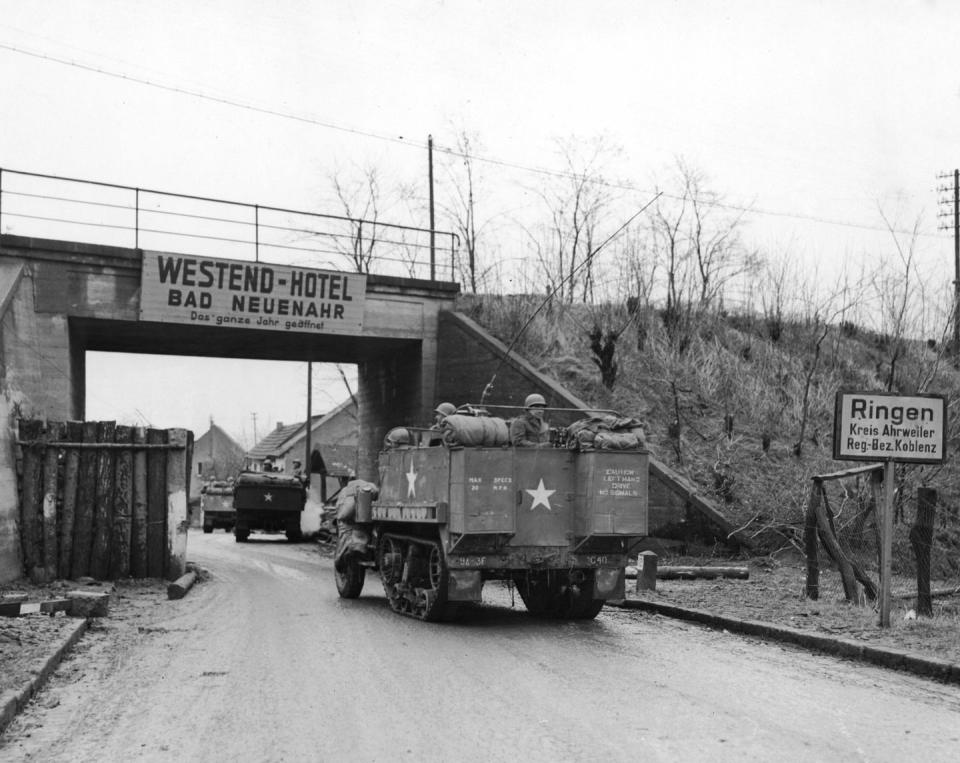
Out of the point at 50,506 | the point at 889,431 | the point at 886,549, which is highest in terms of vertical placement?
the point at 889,431

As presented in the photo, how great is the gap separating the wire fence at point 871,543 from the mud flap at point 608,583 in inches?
91.8

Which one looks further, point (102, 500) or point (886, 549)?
point (102, 500)

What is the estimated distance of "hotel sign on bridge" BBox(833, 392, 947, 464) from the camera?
10438 mm

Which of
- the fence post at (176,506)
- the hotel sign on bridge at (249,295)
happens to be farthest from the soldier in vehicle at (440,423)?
the hotel sign on bridge at (249,295)

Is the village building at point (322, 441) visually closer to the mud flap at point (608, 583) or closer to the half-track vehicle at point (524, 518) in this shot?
the half-track vehicle at point (524, 518)

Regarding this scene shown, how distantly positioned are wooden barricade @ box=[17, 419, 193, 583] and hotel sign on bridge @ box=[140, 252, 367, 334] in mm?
4455

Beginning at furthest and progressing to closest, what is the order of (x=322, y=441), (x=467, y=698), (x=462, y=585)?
(x=322, y=441)
(x=462, y=585)
(x=467, y=698)

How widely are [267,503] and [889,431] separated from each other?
79.3ft

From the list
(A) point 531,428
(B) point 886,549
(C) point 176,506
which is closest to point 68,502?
(C) point 176,506

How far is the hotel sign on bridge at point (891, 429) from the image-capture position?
34.2 feet

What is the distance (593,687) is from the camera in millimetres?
8008

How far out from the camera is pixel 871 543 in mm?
16984

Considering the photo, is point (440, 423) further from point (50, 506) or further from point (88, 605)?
point (50, 506)

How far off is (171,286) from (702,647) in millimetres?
13975
